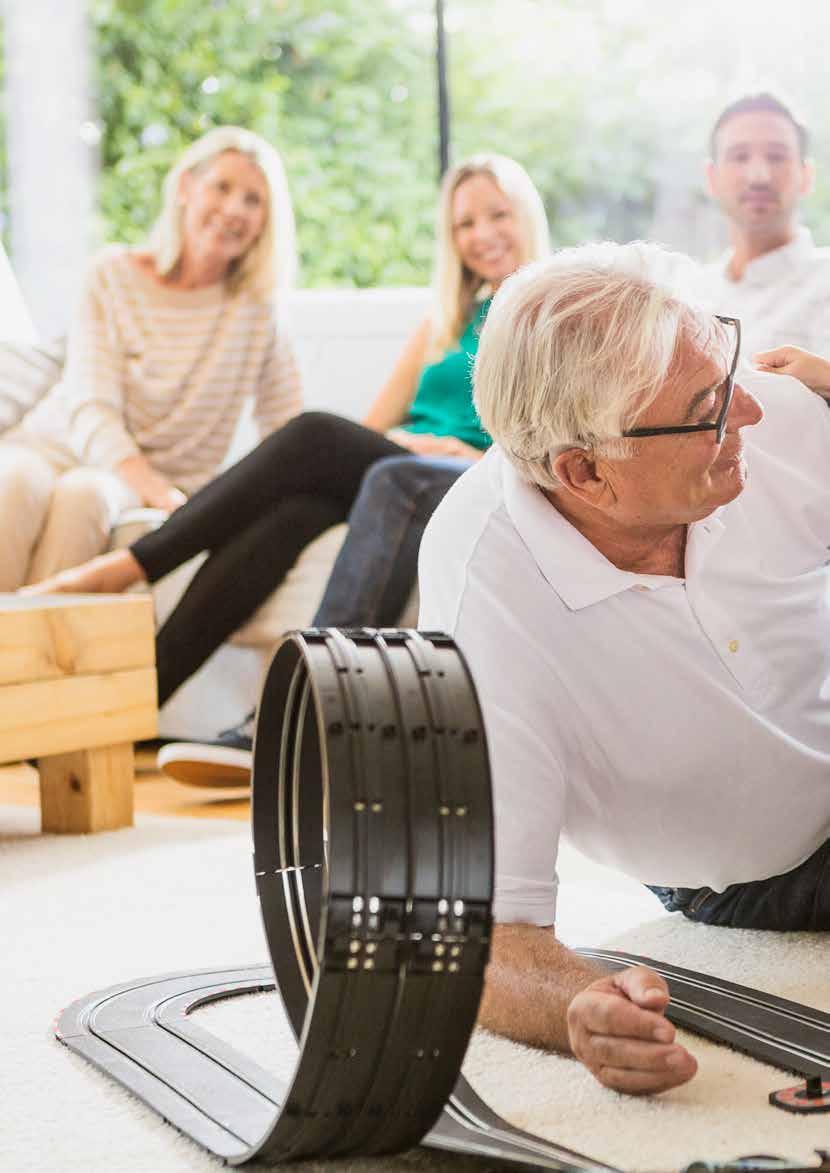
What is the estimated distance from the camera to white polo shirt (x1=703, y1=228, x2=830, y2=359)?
2.71m

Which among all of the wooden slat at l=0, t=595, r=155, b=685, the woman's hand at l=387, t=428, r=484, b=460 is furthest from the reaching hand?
the wooden slat at l=0, t=595, r=155, b=685

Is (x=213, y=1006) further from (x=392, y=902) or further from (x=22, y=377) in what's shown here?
(x=22, y=377)

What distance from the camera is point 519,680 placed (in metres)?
1.38

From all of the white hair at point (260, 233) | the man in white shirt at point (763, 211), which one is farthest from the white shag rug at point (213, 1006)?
the white hair at point (260, 233)

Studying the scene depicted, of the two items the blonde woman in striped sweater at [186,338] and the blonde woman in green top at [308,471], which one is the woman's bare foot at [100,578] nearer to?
the blonde woman in green top at [308,471]

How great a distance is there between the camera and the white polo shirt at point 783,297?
271 centimetres

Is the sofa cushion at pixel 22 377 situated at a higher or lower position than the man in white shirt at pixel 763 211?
lower

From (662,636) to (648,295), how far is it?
32cm

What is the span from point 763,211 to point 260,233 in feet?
3.76

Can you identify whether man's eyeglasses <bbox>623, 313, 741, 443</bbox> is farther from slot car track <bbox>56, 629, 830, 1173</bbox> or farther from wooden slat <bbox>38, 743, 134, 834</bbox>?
wooden slat <bbox>38, 743, 134, 834</bbox>

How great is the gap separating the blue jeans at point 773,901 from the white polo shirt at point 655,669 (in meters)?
0.08

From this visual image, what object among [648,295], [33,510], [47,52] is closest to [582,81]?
[47,52]

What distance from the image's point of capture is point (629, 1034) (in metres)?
1.18

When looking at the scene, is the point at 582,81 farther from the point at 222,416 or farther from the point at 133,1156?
the point at 133,1156
